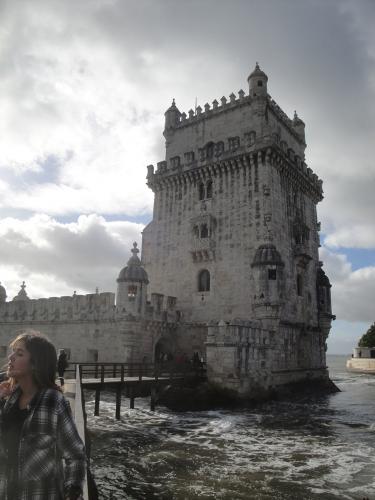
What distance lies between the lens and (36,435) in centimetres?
336

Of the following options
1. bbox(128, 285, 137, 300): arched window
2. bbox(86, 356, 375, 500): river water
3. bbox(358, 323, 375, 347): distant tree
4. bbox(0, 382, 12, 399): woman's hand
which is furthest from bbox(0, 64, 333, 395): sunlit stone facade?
bbox(358, 323, 375, 347): distant tree

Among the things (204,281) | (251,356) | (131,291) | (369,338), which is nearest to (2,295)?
(131,291)

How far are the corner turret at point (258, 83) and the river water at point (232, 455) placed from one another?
2340 cm

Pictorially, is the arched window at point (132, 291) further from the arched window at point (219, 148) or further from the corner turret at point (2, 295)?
the corner turret at point (2, 295)

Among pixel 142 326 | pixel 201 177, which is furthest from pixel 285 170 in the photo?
pixel 142 326

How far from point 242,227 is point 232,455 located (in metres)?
18.4

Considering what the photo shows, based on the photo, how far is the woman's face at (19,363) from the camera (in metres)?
3.55

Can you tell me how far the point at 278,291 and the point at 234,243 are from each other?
5167 mm

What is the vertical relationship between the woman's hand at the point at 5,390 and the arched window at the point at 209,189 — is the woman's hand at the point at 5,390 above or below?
below

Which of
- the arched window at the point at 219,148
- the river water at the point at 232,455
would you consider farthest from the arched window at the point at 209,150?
the river water at the point at 232,455

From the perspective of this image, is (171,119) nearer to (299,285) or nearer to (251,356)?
(299,285)

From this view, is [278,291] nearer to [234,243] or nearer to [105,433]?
[234,243]

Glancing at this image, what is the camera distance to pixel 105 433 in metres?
16.7

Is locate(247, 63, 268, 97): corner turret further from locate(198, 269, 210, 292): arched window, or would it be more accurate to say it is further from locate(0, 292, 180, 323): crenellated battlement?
locate(0, 292, 180, 323): crenellated battlement
